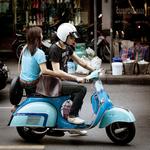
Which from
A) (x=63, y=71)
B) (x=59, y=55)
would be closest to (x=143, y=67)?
(x=63, y=71)

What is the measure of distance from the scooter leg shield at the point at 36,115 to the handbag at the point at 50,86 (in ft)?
0.57

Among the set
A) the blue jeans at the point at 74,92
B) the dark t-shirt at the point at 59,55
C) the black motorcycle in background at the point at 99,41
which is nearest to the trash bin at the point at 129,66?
the black motorcycle in background at the point at 99,41

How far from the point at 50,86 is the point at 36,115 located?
465 millimetres

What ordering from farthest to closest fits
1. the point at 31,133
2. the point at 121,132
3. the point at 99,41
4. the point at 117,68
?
the point at 99,41
the point at 117,68
the point at 31,133
the point at 121,132

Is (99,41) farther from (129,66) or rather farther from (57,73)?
(57,73)

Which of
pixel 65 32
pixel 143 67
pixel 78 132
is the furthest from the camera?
pixel 143 67

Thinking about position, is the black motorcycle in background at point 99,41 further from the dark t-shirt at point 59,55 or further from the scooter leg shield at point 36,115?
the scooter leg shield at point 36,115

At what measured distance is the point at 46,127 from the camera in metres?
8.98

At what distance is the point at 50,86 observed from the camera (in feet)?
29.1

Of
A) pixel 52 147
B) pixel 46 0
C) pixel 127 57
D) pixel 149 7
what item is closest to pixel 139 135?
pixel 52 147

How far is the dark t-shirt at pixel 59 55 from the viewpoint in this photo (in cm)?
895

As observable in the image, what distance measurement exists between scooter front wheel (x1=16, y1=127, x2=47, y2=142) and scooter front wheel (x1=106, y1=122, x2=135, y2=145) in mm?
986

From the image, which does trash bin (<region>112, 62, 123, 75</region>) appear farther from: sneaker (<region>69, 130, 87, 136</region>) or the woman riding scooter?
the woman riding scooter

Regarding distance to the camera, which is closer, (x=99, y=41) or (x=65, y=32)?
(x=65, y=32)
